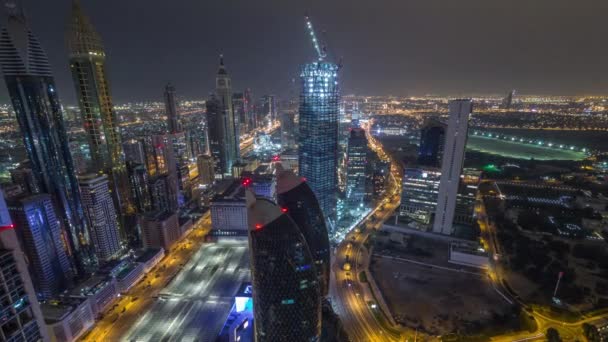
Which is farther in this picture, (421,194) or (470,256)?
(421,194)

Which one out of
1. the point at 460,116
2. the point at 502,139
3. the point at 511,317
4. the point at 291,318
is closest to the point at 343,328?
the point at 291,318

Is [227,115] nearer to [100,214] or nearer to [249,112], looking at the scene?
[100,214]

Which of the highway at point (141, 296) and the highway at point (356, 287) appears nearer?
the highway at point (356, 287)

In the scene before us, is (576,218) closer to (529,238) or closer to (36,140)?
(529,238)

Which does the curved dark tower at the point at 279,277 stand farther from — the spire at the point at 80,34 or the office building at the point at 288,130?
the office building at the point at 288,130

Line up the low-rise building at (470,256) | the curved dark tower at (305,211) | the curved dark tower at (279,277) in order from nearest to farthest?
the curved dark tower at (279,277)
the curved dark tower at (305,211)
the low-rise building at (470,256)

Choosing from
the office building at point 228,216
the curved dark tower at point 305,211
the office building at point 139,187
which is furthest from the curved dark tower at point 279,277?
the office building at point 139,187

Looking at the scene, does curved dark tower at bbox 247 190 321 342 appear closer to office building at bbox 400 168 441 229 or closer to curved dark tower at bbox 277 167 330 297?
curved dark tower at bbox 277 167 330 297

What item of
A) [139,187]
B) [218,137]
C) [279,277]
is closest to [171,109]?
[218,137]
